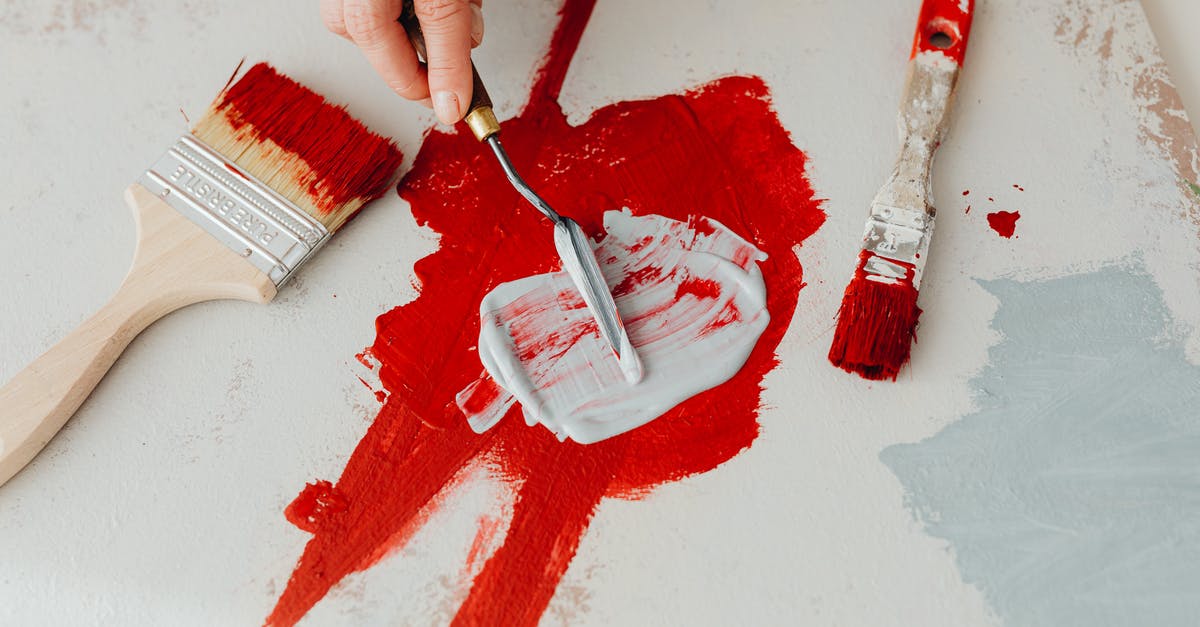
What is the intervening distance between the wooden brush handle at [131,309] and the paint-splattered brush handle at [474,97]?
1.39 feet

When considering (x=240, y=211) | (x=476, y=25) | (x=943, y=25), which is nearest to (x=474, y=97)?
(x=476, y=25)

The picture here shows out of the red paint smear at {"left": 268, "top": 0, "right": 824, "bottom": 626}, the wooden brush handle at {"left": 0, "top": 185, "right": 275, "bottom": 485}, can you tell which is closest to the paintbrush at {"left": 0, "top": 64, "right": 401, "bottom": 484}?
the wooden brush handle at {"left": 0, "top": 185, "right": 275, "bottom": 485}

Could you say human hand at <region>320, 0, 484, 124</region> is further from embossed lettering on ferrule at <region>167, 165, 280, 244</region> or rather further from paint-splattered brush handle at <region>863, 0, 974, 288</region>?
paint-splattered brush handle at <region>863, 0, 974, 288</region>

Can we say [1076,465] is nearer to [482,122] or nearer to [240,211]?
[482,122]

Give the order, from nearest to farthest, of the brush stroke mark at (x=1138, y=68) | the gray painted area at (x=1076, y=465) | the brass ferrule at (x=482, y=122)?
the gray painted area at (x=1076, y=465)
the brass ferrule at (x=482, y=122)
the brush stroke mark at (x=1138, y=68)

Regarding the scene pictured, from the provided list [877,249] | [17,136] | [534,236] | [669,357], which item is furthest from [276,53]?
[877,249]

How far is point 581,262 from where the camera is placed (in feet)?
4.56

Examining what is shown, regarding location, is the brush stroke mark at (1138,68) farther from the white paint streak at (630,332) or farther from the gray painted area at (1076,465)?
the white paint streak at (630,332)

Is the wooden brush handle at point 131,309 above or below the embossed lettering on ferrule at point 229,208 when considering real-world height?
below

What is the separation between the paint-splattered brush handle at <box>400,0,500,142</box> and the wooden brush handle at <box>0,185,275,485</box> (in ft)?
1.39

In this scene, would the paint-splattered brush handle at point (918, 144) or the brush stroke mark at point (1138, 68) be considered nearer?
the paint-splattered brush handle at point (918, 144)

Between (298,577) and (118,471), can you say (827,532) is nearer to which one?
(298,577)

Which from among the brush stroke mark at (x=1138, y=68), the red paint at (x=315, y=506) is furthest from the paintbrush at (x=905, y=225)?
the red paint at (x=315, y=506)

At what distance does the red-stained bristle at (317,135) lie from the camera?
1453 mm
